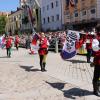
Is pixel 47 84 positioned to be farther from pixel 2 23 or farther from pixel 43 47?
pixel 2 23

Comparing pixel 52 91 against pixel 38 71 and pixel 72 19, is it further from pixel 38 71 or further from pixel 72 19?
pixel 72 19

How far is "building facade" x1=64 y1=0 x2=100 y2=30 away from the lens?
47.8 meters

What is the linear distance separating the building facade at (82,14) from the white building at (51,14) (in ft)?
10.3

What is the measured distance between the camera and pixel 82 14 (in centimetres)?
5225

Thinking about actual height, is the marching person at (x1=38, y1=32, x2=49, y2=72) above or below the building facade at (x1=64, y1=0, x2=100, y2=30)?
below

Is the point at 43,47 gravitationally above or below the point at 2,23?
below

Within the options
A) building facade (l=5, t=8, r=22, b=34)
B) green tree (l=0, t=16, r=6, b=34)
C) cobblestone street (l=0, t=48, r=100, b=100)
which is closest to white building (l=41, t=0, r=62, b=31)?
building facade (l=5, t=8, r=22, b=34)

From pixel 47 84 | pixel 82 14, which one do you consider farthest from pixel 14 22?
pixel 47 84

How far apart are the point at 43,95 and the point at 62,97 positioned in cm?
62

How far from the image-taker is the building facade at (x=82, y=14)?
47.8 metres

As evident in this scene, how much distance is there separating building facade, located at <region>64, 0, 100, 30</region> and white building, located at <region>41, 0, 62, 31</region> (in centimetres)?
314

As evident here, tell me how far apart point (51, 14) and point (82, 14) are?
45.7 ft

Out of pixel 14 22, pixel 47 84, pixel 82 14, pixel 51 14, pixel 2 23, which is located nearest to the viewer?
pixel 47 84

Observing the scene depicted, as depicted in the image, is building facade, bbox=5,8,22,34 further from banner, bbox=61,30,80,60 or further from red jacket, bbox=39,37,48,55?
banner, bbox=61,30,80,60
